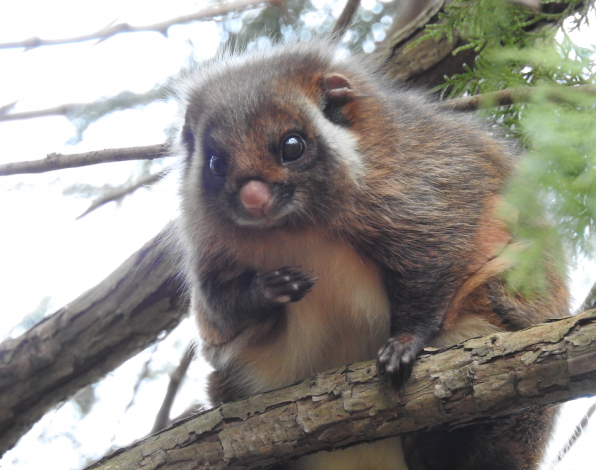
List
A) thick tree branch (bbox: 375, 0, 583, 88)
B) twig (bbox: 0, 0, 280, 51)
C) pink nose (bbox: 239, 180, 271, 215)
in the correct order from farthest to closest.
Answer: twig (bbox: 0, 0, 280, 51) < thick tree branch (bbox: 375, 0, 583, 88) < pink nose (bbox: 239, 180, 271, 215)

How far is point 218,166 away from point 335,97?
1.04 meters

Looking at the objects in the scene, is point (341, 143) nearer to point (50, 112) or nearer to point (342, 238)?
point (342, 238)

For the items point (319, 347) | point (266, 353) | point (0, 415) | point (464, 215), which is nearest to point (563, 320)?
point (464, 215)

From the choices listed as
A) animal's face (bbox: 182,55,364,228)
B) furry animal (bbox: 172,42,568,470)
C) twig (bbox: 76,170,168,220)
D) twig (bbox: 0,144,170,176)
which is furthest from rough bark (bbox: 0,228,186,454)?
animal's face (bbox: 182,55,364,228)

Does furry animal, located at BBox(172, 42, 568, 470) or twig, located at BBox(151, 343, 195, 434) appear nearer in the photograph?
furry animal, located at BBox(172, 42, 568, 470)

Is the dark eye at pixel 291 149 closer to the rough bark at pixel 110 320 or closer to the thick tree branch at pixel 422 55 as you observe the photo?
the thick tree branch at pixel 422 55

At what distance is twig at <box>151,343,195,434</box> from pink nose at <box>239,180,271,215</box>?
2.78m

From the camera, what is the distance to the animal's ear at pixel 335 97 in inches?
177

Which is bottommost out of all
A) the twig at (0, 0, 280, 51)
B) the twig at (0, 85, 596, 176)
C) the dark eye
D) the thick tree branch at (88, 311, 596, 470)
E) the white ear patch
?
the thick tree branch at (88, 311, 596, 470)

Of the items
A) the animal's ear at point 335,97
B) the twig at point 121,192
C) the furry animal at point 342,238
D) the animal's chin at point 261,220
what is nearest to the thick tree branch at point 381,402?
the furry animal at point 342,238

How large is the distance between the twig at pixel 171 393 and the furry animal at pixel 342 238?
68.0 inches

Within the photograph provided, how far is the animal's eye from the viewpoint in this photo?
406 cm

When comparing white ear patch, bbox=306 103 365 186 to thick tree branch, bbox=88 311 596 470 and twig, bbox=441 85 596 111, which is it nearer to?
twig, bbox=441 85 596 111

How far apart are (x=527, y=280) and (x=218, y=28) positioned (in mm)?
5182
